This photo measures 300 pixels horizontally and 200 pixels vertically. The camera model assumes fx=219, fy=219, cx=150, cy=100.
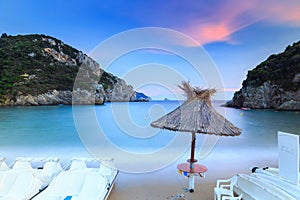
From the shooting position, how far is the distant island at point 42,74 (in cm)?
2342

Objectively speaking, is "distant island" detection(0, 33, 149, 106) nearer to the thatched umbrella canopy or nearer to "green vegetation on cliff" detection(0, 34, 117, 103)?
"green vegetation on cliff" detection(0, 34, 117, 103)

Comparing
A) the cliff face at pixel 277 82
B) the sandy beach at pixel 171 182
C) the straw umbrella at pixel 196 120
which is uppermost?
the cliff face at pixel 277 82

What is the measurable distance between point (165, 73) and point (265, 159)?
142 inches

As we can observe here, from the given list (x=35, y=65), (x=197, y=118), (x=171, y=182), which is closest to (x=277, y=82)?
(x=171, y=182)

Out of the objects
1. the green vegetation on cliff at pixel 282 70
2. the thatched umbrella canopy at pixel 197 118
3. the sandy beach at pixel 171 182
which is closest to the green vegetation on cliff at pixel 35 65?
the green vegetation on cliff at pixel 282 70

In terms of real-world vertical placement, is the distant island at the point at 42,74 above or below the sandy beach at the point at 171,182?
above

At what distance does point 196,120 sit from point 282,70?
25.4 m

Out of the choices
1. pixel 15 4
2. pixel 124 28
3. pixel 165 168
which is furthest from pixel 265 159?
pixel 15 4

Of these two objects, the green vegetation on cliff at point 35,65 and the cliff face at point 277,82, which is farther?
the green vegetation on cliff at point 35,65

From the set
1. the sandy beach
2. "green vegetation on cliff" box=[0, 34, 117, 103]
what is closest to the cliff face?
"green vegetation on cliff" box=[0, 34, 117, 103]

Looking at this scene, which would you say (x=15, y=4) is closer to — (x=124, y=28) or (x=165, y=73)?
(x=124, y=28)

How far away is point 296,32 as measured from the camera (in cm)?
1700

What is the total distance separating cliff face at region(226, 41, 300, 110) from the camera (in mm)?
22766

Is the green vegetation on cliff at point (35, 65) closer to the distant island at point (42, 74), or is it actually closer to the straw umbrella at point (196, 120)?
the distant island at point (42, 74)
